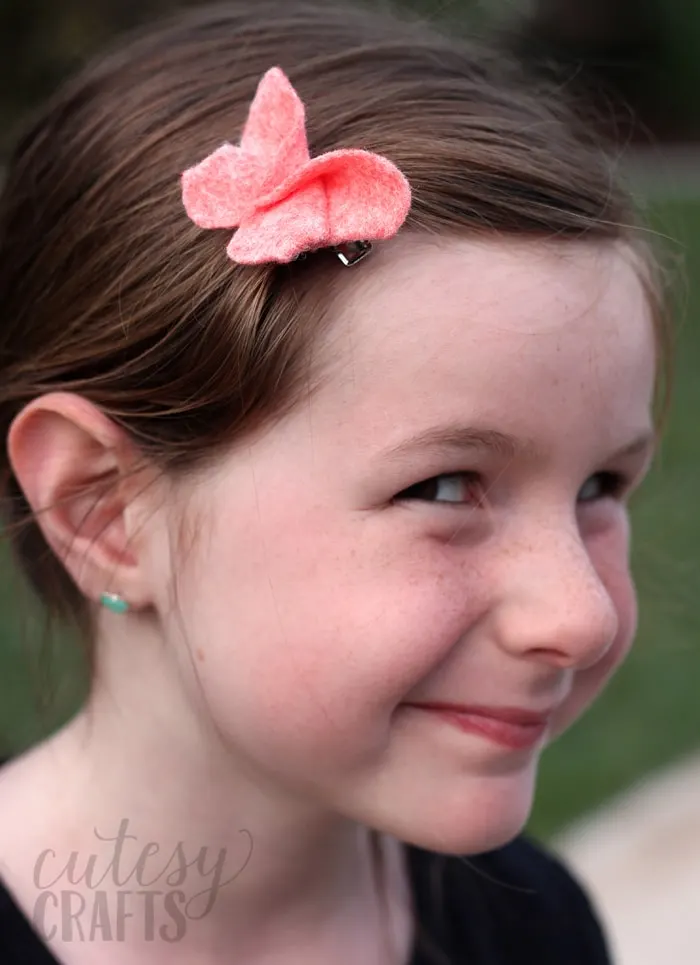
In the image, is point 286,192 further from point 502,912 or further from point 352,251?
point 502,912

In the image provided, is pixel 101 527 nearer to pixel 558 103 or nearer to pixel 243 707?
pixel 243 707

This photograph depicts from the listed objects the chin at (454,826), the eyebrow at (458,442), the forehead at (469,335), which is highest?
the forehead at (469,335)

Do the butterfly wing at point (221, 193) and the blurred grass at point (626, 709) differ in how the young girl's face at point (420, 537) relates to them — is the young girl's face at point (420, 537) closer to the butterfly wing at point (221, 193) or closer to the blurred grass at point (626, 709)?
the butterfly wing at point (221, 193)

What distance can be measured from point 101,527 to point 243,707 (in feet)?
0.99

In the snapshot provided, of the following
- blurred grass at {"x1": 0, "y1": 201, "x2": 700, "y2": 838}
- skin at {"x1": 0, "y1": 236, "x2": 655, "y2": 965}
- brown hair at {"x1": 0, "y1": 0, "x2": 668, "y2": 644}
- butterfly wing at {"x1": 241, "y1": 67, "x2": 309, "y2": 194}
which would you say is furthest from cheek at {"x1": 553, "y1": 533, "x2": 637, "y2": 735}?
blurred grass at {"x1": 0, "y1": 201, "x2": 700, "y2": 838}

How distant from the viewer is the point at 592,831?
3553mm

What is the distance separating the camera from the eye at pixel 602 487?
62.8 inches

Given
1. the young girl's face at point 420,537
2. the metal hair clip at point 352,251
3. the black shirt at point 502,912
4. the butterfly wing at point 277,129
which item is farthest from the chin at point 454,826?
the butterfly wing at point 277,129

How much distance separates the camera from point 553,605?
141 centimetres

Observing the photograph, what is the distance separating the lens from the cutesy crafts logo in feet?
5.11

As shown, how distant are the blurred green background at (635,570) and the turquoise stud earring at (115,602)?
35cm

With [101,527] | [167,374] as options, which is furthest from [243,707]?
[167,374]

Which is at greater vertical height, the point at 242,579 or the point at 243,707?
the point at 242,579

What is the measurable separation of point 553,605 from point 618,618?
0.19m
